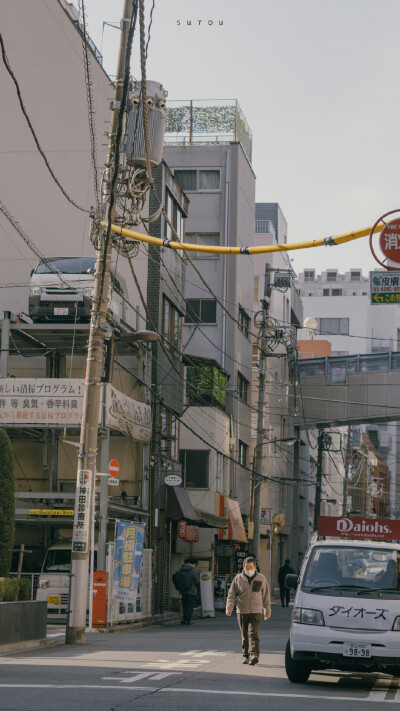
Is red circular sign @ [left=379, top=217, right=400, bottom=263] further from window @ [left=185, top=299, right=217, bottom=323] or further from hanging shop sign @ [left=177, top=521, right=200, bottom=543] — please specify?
window @ [left=185, top=299, right=217, bottom=323]

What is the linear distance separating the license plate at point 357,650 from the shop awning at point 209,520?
2430 centimetres

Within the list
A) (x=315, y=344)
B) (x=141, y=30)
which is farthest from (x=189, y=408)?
(x=315, y=344)

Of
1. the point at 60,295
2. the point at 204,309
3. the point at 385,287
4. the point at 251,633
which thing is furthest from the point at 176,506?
the point at 385,287

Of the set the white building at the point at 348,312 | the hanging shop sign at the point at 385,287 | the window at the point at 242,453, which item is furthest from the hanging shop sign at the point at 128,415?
the white building at the point at 348,312

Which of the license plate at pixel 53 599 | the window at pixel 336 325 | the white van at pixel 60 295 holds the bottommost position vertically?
the license plate at pixel 53 599

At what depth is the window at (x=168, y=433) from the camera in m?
34.4

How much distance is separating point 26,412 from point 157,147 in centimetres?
896

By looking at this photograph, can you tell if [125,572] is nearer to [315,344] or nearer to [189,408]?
[189,408]

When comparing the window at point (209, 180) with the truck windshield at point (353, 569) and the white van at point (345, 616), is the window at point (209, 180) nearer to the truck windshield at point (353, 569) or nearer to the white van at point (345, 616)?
the truck windshield at point (353, 569)

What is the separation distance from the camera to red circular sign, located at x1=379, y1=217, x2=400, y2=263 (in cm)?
Result: 1387

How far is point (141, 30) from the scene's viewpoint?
52.1 feet

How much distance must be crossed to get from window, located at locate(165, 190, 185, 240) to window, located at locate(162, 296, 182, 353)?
242cm

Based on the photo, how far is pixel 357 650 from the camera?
13.1 meters

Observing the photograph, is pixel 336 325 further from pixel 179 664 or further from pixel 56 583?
pixel 179 664
